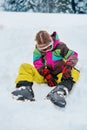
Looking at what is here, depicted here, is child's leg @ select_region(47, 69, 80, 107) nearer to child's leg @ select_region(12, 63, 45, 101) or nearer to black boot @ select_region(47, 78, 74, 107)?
black boot @ select_region(47, 78, 74, 107)

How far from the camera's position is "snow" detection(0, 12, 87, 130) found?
152 inches

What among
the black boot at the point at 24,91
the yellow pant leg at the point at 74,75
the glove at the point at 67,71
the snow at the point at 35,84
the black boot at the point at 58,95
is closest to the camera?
the snow at the point at 35,84

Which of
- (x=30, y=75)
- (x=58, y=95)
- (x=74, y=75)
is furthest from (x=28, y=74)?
(x=58, y=95)

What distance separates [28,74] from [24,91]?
0.38m

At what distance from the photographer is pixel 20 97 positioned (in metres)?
4.41

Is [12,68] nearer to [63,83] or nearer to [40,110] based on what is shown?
[63,83]

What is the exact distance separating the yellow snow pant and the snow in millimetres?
97

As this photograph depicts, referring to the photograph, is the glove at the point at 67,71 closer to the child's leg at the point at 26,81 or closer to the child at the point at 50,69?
the child at the point at 50,69

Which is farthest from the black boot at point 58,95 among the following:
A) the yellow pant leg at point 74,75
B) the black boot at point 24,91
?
the yellow pant leg at point 74,75

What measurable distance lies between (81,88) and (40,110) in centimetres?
87

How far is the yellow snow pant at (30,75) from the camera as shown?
4.78 meters

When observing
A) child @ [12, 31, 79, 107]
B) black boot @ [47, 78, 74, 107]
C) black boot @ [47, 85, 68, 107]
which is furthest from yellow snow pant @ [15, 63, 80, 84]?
black boot @ [47, 85, 68, 107]

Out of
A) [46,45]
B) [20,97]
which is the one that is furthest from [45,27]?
[20,97]

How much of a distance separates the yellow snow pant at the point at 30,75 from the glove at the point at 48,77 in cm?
6
